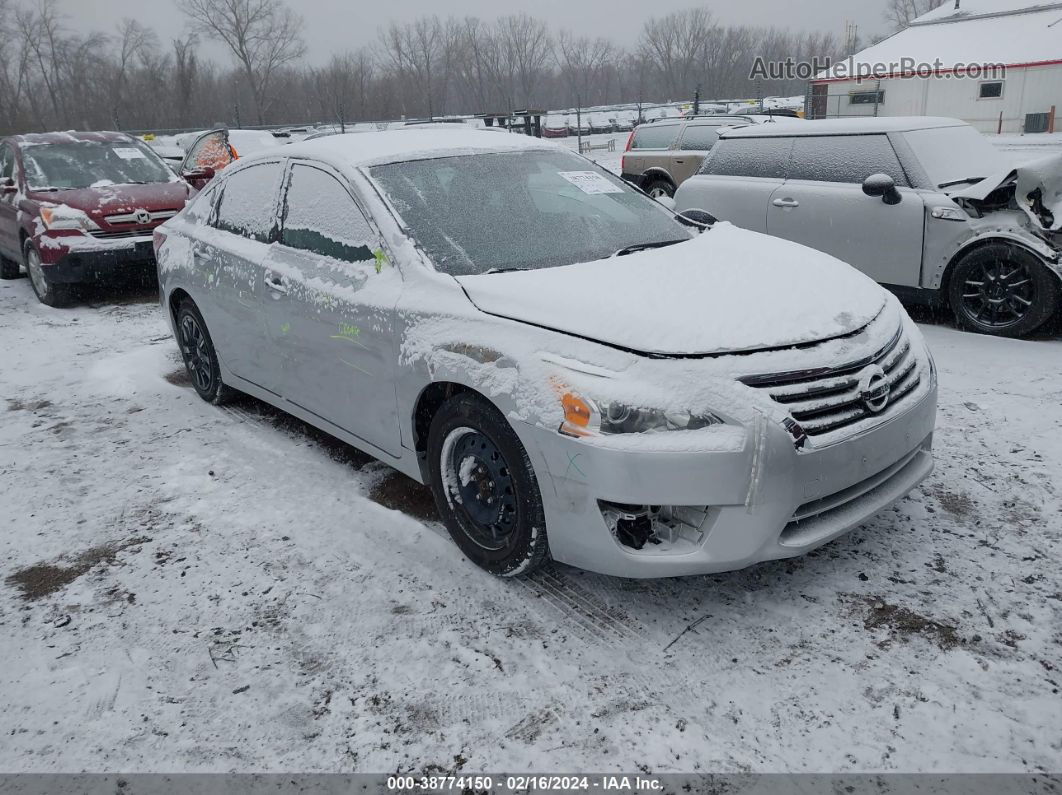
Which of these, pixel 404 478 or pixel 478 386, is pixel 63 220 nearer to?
pixel 404 478

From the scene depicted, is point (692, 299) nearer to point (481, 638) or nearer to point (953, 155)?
point (481, 638)

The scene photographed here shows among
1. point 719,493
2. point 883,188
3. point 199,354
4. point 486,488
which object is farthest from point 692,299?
point 883,188

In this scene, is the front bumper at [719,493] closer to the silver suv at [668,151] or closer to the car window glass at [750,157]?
the car window glass at [750,157]

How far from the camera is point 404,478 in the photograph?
4.14 metres

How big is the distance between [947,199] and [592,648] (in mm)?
4973

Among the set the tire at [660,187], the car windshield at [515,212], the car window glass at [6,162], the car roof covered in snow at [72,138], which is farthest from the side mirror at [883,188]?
the car window glass at [6,162]

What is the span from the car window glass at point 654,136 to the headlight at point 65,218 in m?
8.32

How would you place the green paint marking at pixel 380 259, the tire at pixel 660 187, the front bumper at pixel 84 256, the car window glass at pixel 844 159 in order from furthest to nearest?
the tire at pixel 660 187 < the front bumper at pixel 84 256 < the car window glass at pixel 844 159 < the green paint marking at pixel 380 259

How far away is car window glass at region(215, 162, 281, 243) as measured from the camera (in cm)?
430

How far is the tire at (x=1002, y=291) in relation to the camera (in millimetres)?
5547

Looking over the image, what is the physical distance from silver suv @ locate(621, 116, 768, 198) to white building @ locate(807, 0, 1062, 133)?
57.7 feet

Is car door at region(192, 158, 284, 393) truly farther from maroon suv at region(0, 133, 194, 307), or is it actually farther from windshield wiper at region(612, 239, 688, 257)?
maroon suv at region(0, 133, 194, 307)

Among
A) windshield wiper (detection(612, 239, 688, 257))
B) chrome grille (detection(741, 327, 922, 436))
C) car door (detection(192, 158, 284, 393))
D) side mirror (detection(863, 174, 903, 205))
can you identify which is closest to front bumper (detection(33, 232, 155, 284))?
car door (detection(192, 158, 284, 393))

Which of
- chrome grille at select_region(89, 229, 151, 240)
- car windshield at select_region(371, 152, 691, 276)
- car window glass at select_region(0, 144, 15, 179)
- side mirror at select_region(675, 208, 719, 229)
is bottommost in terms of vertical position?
chrome grille at select_region(89, 229, 151, 240)
